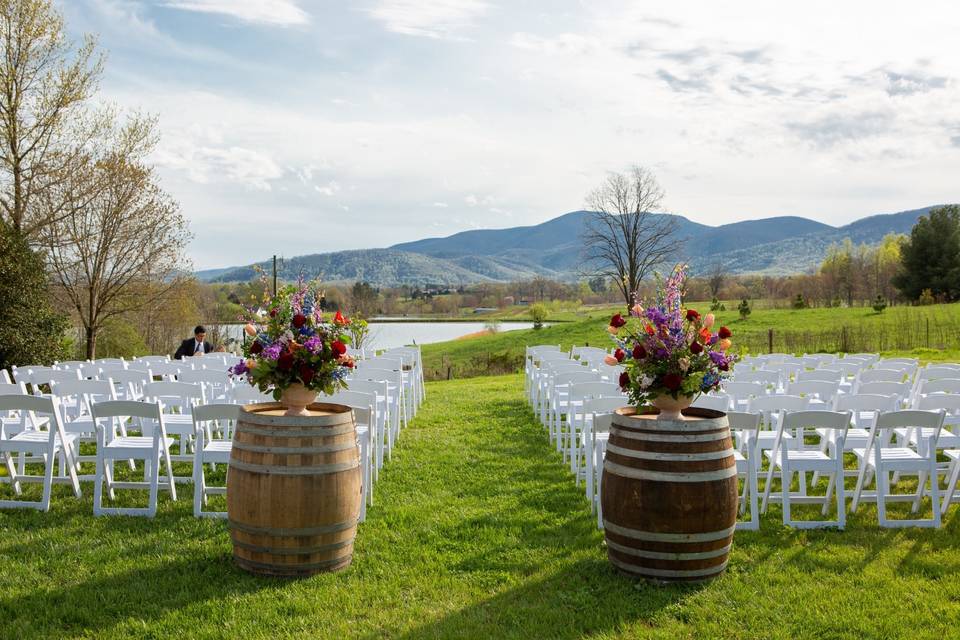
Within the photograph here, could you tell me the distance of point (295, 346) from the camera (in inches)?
190

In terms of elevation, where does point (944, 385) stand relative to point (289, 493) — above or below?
above

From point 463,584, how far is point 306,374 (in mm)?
1667

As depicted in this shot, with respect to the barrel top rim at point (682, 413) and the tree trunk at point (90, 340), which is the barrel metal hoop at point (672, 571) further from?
the tree trunk at point (90, 340)

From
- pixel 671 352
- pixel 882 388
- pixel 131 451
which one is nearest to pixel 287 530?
pixel 131 451

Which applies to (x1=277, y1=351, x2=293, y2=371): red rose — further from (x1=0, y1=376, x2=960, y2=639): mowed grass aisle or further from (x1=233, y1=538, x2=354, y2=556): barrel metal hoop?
(x1=0, y1=376, x2=960, y2=639): mowed grass aisle

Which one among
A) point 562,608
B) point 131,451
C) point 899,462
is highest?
point 131,451

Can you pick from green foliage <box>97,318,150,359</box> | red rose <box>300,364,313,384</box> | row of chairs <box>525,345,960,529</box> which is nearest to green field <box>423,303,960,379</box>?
row of chairs <box>525,345,960,529</box>

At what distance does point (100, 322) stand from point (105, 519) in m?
18.0

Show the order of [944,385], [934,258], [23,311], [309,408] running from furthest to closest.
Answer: [934,258] → [23,311] → [944,385] → [309,408]

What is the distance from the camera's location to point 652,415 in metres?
4.99

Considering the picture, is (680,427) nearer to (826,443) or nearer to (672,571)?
(672,571)

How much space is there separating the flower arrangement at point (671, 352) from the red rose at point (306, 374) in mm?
1948

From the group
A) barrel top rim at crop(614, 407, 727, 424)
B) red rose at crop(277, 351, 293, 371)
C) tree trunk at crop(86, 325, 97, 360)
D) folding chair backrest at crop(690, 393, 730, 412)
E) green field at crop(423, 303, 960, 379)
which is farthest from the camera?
green field at crop(423, 303, 960, 379)

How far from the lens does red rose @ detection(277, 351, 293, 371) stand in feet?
15.5
